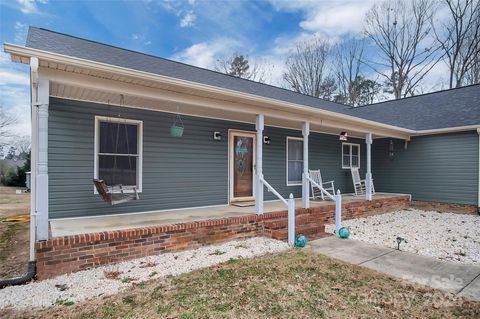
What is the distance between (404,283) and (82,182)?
17.0 feet

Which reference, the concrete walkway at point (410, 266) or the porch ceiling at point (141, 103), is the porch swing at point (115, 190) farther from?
the concrete walkway at point (410, 266)

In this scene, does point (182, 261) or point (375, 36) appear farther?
point (375, 36)

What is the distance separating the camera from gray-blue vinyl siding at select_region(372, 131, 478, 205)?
352 inches

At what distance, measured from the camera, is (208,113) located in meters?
6.56

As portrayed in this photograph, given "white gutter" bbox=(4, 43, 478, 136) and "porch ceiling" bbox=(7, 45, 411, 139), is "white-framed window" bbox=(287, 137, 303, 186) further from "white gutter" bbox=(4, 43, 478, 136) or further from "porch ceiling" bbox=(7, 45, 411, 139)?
"white gutter" bbox=(4, 43, 478, 136)

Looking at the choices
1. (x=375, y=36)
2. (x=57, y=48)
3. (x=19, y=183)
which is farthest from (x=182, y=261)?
(x=375, y=36)

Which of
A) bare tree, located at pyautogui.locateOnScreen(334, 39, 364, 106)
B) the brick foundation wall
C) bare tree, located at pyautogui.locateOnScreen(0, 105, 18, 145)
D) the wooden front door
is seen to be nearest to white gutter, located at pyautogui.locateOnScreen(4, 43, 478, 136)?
the wooden front door

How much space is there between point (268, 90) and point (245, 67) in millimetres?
13935

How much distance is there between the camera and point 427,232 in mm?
6512

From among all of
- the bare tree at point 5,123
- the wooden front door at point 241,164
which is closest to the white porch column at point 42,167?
the wooden front door at point 241,164

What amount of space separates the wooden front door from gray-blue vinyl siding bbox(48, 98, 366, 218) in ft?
0.65

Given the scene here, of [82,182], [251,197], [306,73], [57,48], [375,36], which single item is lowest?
[251,197]

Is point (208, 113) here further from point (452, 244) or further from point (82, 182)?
point (452, 244)

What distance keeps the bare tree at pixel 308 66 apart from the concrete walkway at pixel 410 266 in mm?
18812
